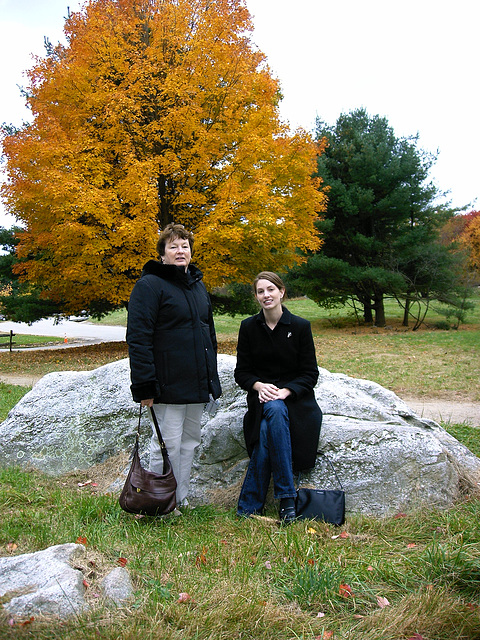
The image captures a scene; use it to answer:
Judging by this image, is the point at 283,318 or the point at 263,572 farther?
the point at 283,318

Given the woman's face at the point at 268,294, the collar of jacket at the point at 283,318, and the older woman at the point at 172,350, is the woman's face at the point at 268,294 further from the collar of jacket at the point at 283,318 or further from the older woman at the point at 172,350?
the older woman at the point at 172,350

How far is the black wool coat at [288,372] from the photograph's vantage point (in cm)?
379

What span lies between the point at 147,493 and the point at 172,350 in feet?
3.02

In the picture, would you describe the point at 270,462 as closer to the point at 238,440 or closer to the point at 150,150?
the point at 238,440

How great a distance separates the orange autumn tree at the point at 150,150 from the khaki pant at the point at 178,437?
7171 mm

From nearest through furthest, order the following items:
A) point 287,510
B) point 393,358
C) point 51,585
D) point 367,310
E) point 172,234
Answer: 1. point 51,585
2. point 287,510
3. point 172,234
4. point 393,358
5. point 367,310

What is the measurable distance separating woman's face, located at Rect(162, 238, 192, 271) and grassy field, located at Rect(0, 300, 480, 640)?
5.65ft

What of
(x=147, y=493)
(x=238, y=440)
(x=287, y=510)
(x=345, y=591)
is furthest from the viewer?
(x=238, y=440)

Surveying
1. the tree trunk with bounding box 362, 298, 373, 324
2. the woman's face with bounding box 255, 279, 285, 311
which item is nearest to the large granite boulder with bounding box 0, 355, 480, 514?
the woman's face with bounding box 255, 279, 285, 311

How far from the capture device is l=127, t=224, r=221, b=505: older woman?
3.44 metres

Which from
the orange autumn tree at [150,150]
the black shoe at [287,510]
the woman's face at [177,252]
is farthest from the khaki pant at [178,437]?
the orange autumn tree at [150,150]

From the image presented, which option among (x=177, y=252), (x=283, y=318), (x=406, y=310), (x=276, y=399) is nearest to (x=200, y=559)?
(x=276, y=399)

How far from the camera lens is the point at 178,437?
3.68 m

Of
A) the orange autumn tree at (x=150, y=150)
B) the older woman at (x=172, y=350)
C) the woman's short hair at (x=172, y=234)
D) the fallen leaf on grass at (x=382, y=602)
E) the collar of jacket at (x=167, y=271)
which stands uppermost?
the orange autumn tree at (x=150, y=150)
